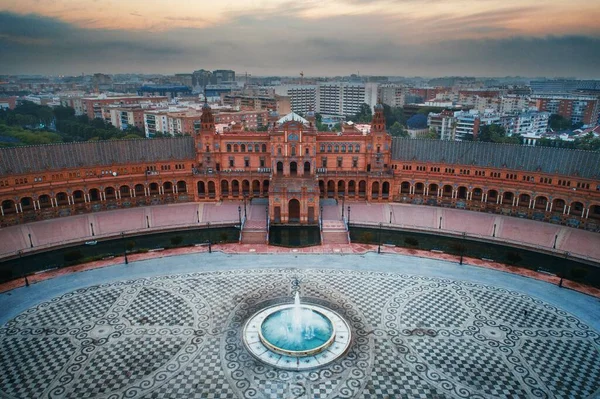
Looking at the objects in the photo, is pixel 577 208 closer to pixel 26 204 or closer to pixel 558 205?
pixel 558 205

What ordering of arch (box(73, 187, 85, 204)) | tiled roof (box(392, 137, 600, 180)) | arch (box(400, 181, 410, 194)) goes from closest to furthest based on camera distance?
tiled roof (box(392, 137, 600, 180)) → arch (box(73, 187, 85, 204)) → arch (box(400, 181, 410, 194))

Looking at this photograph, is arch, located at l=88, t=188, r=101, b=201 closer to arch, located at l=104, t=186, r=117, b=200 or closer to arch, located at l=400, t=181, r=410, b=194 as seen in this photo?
arch, located at l=104, t=186, r=117, b=200

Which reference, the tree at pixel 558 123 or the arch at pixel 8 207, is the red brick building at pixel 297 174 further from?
the tree at pixel 558 123

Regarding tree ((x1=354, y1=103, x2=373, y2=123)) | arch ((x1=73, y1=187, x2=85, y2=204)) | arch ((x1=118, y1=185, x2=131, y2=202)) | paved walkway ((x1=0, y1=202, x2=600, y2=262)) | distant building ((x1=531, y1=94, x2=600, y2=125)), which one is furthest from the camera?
distant building ((x1=531, y1=94, x2=600, y2=125))

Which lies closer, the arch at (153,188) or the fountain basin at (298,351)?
the fountain basin at (298,351)

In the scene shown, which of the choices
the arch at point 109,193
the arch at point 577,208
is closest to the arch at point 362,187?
the arch at point 577,208

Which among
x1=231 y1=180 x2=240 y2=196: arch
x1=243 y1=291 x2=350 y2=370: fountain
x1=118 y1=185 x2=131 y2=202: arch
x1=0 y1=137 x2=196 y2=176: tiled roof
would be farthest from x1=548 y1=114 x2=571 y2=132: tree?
x1=243 y1=291 x2=350 y2=370: fountain
